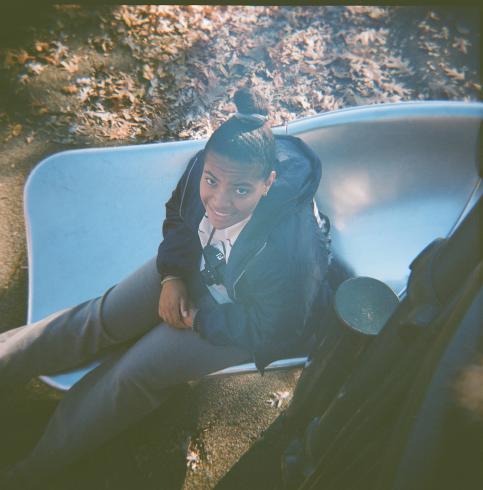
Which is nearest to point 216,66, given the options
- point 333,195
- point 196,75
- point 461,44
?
point 196,75

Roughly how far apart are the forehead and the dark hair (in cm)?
1

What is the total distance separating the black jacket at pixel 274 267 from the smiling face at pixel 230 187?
0.04 meters

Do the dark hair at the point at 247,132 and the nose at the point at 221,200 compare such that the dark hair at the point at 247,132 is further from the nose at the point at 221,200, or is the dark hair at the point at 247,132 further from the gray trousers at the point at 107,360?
the gray trousers at the point at 107,360

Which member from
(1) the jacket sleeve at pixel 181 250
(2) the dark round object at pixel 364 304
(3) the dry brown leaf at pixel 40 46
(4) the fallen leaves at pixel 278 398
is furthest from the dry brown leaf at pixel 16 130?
(2) the dark round object at pixel 364 304

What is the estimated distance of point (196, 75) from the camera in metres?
3.13

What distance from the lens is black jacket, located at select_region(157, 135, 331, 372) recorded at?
114cm

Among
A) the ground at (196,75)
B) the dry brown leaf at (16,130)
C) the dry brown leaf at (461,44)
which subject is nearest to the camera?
the ground at (196,75)

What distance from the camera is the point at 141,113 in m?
2.89

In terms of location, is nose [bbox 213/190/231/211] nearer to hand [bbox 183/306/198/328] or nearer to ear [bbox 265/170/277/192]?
ear [bbox 265/170/277/192]

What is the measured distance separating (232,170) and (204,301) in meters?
0.54

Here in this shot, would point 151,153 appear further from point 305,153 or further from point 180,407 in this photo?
point 180,407

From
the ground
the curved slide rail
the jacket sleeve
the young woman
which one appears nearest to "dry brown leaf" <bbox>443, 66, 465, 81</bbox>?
the ground

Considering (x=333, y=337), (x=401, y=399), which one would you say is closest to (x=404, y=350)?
(x=401, y=399)

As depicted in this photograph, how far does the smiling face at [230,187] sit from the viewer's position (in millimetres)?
1062
